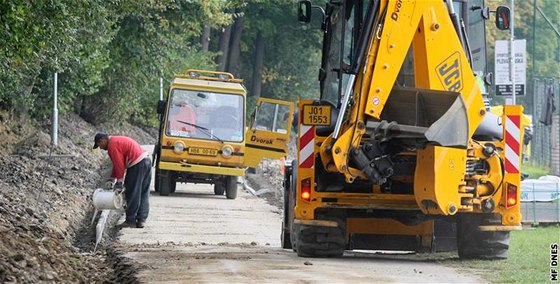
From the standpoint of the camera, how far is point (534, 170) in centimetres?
5353

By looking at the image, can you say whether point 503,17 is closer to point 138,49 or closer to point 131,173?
point 131,173

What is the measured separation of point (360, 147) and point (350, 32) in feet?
5.49

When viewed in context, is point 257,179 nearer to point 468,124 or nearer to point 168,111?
point 168,111

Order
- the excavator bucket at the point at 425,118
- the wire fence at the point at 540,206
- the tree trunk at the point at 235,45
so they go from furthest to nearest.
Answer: the tree trunk at the point at 235,45 → the wire fence at the point at 540,206 → the excavator bucket at the point at 425,118

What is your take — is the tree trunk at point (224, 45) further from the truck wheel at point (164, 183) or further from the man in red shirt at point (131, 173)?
the man in red shirt at point (131, 173)

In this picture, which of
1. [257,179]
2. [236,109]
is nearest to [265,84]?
[257,179]

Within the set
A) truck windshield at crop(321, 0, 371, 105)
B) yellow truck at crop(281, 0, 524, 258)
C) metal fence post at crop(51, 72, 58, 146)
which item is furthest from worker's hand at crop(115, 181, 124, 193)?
metal fence post at crop(51, 72, 58, 146)

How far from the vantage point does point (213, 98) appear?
104 feet

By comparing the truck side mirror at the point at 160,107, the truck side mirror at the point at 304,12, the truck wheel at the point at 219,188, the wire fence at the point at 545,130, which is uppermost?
the wire fence at the point at 545,130

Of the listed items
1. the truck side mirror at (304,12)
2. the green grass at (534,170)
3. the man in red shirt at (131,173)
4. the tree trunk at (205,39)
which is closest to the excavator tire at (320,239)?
the truck side mirror at (304,12)

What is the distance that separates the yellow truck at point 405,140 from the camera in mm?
14219

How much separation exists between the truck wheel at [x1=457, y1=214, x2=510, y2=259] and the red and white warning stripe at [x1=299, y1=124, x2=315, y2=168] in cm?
194

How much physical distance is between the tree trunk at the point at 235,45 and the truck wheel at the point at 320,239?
1712 inches

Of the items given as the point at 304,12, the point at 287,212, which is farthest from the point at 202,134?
the point at 304,12
